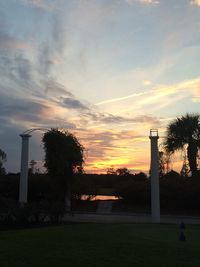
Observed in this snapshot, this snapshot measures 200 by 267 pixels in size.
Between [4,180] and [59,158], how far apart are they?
9841mm

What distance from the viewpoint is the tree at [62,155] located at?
101 ft

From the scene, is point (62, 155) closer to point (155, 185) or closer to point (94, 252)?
point (155, 185)

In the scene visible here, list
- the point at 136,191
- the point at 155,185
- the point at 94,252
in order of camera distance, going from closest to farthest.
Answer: the point at 94,252 → the point at 155,185 → the point at 136,191

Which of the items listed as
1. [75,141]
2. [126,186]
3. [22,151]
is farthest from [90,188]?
[22,151]

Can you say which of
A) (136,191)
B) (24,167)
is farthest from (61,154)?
(136,191)

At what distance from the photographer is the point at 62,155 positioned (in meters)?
30.9

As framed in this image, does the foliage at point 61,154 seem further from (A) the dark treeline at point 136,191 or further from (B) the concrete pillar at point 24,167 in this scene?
(B) the concrete pillar at point 24,167

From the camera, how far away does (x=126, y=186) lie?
36844 millimetres

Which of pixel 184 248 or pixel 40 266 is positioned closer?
pixel 40 266

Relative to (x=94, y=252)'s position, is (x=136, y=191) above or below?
above

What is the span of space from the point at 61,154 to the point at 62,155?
0.10 metres

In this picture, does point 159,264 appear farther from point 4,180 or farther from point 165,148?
point 4,180

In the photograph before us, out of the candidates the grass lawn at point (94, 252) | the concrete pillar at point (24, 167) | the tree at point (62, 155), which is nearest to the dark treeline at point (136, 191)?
the tree at point (62, 155)

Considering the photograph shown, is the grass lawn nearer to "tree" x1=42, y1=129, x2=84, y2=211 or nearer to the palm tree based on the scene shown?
"tree" x1=42, y1=129, x2=84, y2=211
